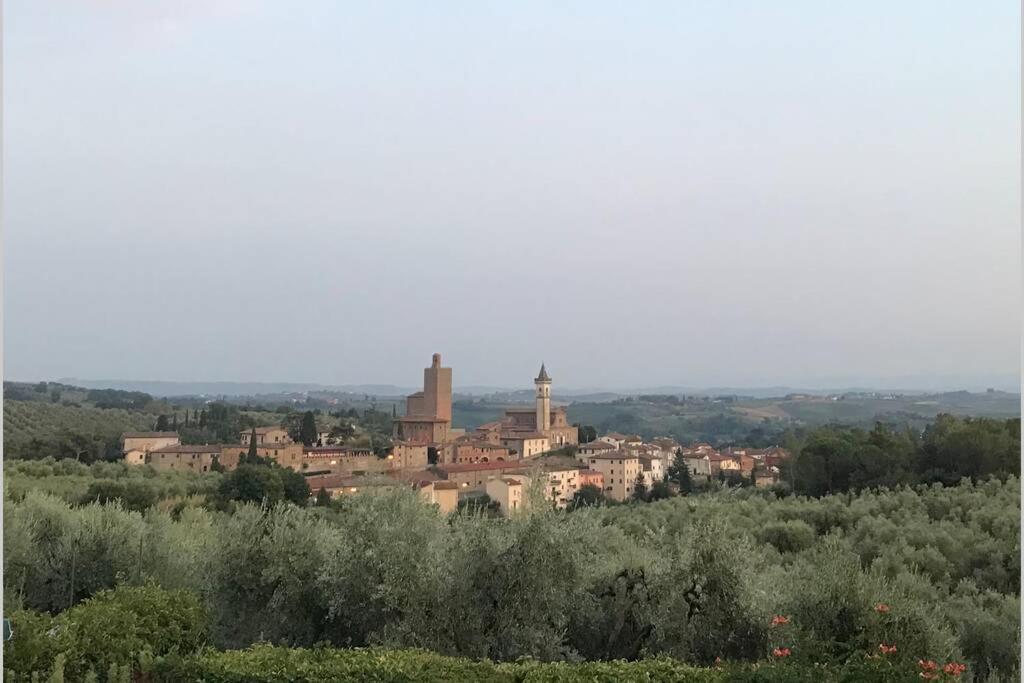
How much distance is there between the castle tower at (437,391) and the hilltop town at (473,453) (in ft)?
0.10

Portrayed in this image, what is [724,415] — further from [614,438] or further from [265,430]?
[265,430]

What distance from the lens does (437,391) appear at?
78.9 ft

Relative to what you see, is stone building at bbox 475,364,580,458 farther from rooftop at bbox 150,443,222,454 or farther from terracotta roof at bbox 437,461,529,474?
rooftop at bbox 150,443,222,454

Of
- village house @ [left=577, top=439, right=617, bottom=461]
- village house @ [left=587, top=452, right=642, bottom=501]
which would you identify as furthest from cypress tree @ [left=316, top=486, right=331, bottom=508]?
village house @ [left=577, top=439, right=617, bottom=461]

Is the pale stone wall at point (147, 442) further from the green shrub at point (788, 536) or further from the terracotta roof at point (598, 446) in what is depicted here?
the green shrub at point (788, 536)

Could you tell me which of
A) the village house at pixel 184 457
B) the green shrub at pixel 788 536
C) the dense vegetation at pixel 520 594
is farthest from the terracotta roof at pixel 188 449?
the green shrub at pixel 788 536

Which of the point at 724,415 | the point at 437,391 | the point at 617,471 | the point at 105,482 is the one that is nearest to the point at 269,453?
the point at 437,391

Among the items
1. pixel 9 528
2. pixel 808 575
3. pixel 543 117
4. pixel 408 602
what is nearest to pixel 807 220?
pixel 543 117

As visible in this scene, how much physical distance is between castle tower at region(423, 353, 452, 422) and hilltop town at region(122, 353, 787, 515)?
0.10 feet

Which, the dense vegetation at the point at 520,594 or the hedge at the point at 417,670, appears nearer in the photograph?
the hedge at the point at 417,670

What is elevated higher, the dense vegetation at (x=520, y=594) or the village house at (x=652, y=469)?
the dense vegetation at (x=520, y=594)

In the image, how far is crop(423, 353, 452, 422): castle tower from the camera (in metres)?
23.2

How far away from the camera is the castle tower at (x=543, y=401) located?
84.8 feet

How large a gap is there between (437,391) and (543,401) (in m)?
4.45
